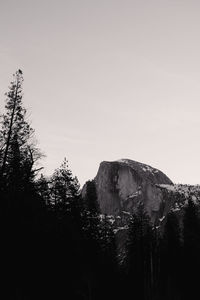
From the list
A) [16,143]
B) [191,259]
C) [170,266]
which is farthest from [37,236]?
[170,266]

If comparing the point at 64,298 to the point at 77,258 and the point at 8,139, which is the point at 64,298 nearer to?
the point at 77,258

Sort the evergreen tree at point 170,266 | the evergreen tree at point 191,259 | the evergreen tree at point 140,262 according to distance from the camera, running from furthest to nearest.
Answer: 1. the evergreen tree at point 140,262
2. the evergreen tree at point 170,266
3. the evergreen tree at point 191,259

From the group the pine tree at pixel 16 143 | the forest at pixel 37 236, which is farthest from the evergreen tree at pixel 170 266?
the pine tree at pixel 16 143

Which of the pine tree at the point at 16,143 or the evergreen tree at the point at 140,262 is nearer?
the pine tree at the point at 16,143

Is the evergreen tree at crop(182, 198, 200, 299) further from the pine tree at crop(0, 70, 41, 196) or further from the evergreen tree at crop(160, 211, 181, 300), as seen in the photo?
the pine tree at crop(0, 70, 41, 196)

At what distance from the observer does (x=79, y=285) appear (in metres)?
30.1

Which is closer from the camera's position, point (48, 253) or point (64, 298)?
point (48, 253)

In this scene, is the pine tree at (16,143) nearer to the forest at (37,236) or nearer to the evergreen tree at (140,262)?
the forest at (37,236)

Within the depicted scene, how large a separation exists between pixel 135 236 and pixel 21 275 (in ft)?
117

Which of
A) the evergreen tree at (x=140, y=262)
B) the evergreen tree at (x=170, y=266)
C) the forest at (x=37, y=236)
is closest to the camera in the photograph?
the forest at (x=37, y=236)

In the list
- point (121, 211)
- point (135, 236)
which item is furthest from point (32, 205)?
point (121, 211)

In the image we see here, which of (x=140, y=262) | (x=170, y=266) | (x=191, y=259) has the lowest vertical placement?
(x=170, y=266)

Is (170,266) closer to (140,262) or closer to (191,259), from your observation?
(140,262)

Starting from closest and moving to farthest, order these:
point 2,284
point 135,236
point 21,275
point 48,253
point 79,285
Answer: point 2,284, point 21,275, point 48,253, point 79,285, point 135,236
